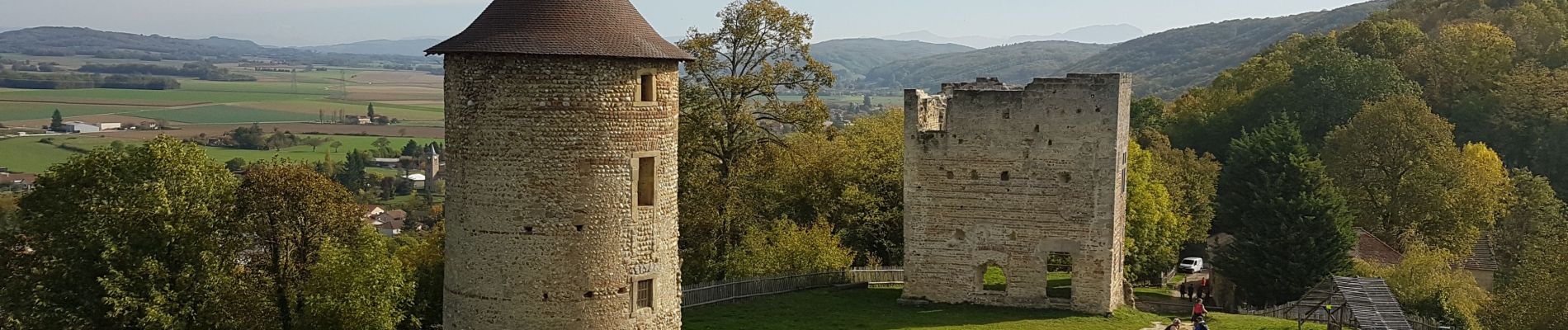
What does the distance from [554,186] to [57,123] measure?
336 feet

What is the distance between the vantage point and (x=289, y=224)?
85.0 ft

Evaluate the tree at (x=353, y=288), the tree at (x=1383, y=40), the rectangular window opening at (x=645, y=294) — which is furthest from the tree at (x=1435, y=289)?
the tree at (x=1383, y=40)

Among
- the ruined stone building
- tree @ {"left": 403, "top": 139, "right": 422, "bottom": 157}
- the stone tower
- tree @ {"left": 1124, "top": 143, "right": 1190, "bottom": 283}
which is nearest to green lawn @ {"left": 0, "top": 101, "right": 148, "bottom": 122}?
tree @ {"left": 403, "top": 139, "right": 422, "bottom": 157}

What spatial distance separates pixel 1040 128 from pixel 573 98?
13820 millimetres

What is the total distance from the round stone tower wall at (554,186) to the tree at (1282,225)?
75.6ft

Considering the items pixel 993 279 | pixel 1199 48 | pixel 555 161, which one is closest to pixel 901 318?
pixel 993 279

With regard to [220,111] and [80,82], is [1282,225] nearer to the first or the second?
[220,111]

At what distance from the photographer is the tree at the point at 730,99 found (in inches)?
1337

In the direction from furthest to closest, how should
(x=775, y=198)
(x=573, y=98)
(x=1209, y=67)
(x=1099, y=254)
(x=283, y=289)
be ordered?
(x=1209, y=67) < (x=775, y=198) < (x=1099, y=254) < (x=283, y=289) < (x=573, y=98)

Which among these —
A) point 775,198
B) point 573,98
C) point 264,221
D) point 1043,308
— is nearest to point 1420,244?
point 1043,308

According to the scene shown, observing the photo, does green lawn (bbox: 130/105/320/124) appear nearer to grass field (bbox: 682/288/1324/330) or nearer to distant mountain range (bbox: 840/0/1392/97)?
distant mountain range (bbox: 840/0/1392/97)

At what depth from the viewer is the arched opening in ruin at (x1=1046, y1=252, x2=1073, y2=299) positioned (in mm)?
29605

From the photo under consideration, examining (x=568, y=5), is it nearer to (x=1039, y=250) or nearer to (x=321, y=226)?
(x=321, y=226)

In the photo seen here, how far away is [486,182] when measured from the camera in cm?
1678
